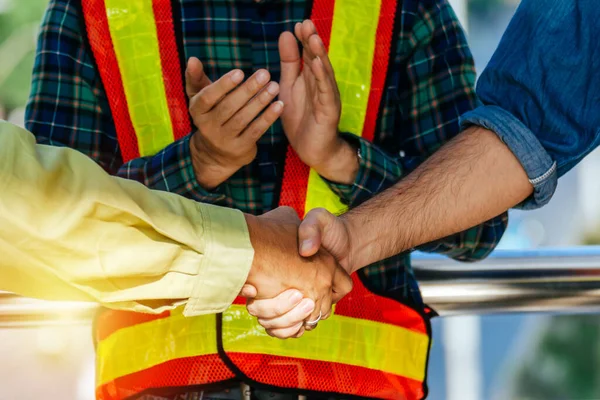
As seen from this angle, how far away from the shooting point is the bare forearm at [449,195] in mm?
1407

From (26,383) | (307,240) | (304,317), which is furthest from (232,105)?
(26,383)

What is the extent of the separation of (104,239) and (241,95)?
362 mm

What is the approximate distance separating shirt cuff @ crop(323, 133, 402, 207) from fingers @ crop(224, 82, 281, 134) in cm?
16

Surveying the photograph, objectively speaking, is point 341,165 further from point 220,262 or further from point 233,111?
point 220,262

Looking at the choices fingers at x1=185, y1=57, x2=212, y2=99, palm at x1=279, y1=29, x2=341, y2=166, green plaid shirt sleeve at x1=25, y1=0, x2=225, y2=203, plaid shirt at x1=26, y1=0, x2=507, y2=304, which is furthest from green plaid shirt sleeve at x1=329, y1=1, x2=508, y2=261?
green plaid shirt sleeve at x1=25, y1=0, x2=225, y2=203

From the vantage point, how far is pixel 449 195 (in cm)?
143

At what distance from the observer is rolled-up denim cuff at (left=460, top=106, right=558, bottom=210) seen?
1.37 m

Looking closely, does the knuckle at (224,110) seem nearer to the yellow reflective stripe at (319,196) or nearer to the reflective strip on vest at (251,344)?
the yellow reflective stripe at (319,196)

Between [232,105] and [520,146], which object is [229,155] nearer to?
[232,105]

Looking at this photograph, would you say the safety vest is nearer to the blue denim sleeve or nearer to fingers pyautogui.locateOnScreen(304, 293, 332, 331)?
fingers pyautogui.locateOnScreen(304, 293, 332, 331)

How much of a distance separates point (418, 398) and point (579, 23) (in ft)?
2.16

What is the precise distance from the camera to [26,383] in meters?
8.23

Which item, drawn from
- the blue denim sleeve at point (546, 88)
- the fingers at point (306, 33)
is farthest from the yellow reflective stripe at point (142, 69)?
the blue denim sleeve at point (546, 88)

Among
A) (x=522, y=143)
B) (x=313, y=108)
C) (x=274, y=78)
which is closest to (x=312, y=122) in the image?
(x=313, y=108)
